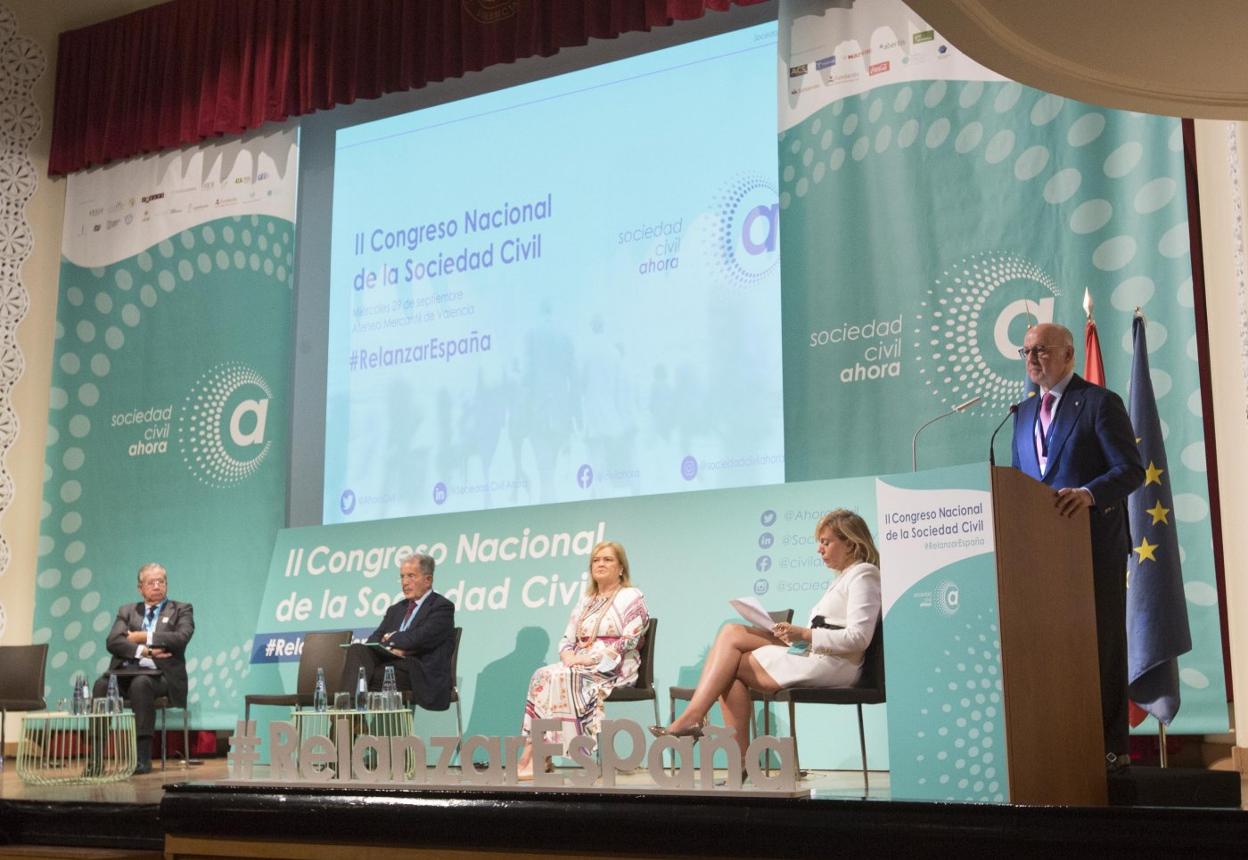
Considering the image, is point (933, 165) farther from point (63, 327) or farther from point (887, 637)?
point (63, 327)

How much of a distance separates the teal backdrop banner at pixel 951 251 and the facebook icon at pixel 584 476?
3.62ft

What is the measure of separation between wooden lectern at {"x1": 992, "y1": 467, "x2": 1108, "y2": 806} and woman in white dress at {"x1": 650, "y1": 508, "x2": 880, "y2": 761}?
2.63 ft

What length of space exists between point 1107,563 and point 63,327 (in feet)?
22.7

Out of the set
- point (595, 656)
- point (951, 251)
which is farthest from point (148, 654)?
point (951, 251)

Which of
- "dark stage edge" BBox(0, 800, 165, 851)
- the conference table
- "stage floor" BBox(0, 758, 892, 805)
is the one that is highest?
the conference table

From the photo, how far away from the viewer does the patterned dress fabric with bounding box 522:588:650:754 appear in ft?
16.0

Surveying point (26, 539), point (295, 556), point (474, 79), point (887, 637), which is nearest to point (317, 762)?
point (887, 637)

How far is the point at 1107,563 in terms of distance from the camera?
3.59 m

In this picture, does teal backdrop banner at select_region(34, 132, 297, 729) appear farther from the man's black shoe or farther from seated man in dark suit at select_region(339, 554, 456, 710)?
seated man in dark suit at select_region(339, 554, 456, 710)

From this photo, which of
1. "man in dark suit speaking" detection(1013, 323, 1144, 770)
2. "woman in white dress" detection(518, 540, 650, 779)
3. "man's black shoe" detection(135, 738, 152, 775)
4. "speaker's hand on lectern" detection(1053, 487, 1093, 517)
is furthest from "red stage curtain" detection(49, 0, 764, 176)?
"speaker's hand on lectern" detection(1053, 487, 1093, 517)

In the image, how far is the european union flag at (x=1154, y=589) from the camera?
15.0ft

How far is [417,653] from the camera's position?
577 cm

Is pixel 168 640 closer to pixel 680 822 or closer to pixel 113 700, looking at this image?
pixel 113 700

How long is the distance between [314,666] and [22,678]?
1.56m
